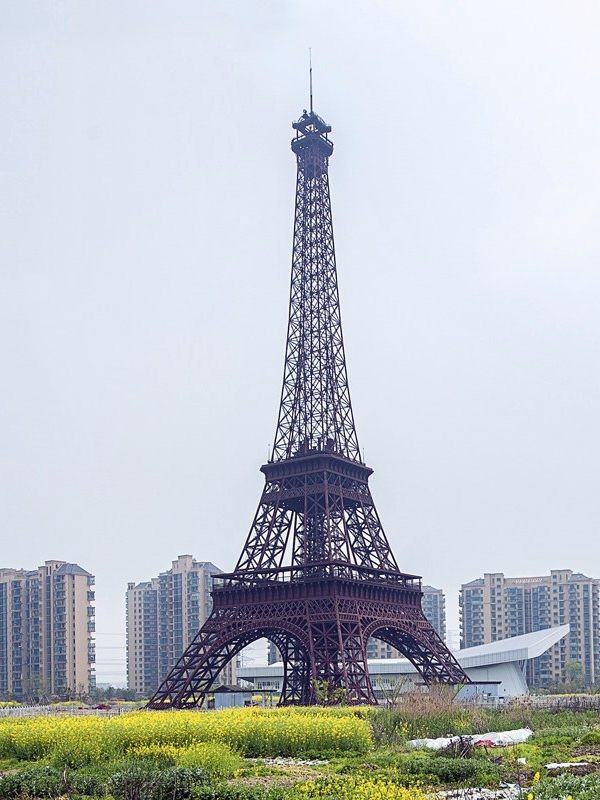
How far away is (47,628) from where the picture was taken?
373ft

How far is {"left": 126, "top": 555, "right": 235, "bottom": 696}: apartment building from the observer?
411 feet

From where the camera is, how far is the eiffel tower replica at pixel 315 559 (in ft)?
172

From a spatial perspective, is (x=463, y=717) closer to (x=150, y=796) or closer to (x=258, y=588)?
(x=150, y=796)

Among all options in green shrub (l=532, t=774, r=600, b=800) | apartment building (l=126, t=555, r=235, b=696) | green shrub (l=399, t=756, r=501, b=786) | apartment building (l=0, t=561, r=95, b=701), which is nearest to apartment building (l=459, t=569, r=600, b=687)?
apartment building (l=126, t=555, r=235, b=696)

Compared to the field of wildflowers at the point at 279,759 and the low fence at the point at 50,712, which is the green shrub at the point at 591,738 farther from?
the low fence at the point at 50,712

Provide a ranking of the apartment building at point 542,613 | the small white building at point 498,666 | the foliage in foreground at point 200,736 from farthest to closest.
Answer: the apartment building at point 542,613, the small white building at point 498,666, the foliage in foreground at point 200,736

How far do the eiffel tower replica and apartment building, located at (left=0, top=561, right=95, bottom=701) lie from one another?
56546 millimetres

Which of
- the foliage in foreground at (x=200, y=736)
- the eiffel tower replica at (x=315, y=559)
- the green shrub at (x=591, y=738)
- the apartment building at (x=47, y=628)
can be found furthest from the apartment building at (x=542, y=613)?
the foliage in foreground at (x=200, y=736)

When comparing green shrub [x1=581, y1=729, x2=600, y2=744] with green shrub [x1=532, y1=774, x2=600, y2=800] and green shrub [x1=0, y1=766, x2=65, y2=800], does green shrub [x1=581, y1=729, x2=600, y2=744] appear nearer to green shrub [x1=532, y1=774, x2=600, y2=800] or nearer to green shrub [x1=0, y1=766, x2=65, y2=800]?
green shrub [x1=532, y1=774, x2=600, y2=800]

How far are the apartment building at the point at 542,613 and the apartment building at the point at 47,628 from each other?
50379mm

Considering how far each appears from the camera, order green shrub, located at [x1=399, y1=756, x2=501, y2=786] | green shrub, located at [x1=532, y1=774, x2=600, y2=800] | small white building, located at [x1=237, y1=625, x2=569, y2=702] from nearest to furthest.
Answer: green shrub, located at [x1=532, y1=774, x2=600, y2=800]
green shrub, located at [x1=399, y1=756, x2=501, y2=786]
small white building, located at [x1=237, y1=625, x2=569, y2=702]

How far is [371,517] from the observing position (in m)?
61.8

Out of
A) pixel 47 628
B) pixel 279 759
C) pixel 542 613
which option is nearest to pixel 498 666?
pixel 542 613

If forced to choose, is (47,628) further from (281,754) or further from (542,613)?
(281,754)
